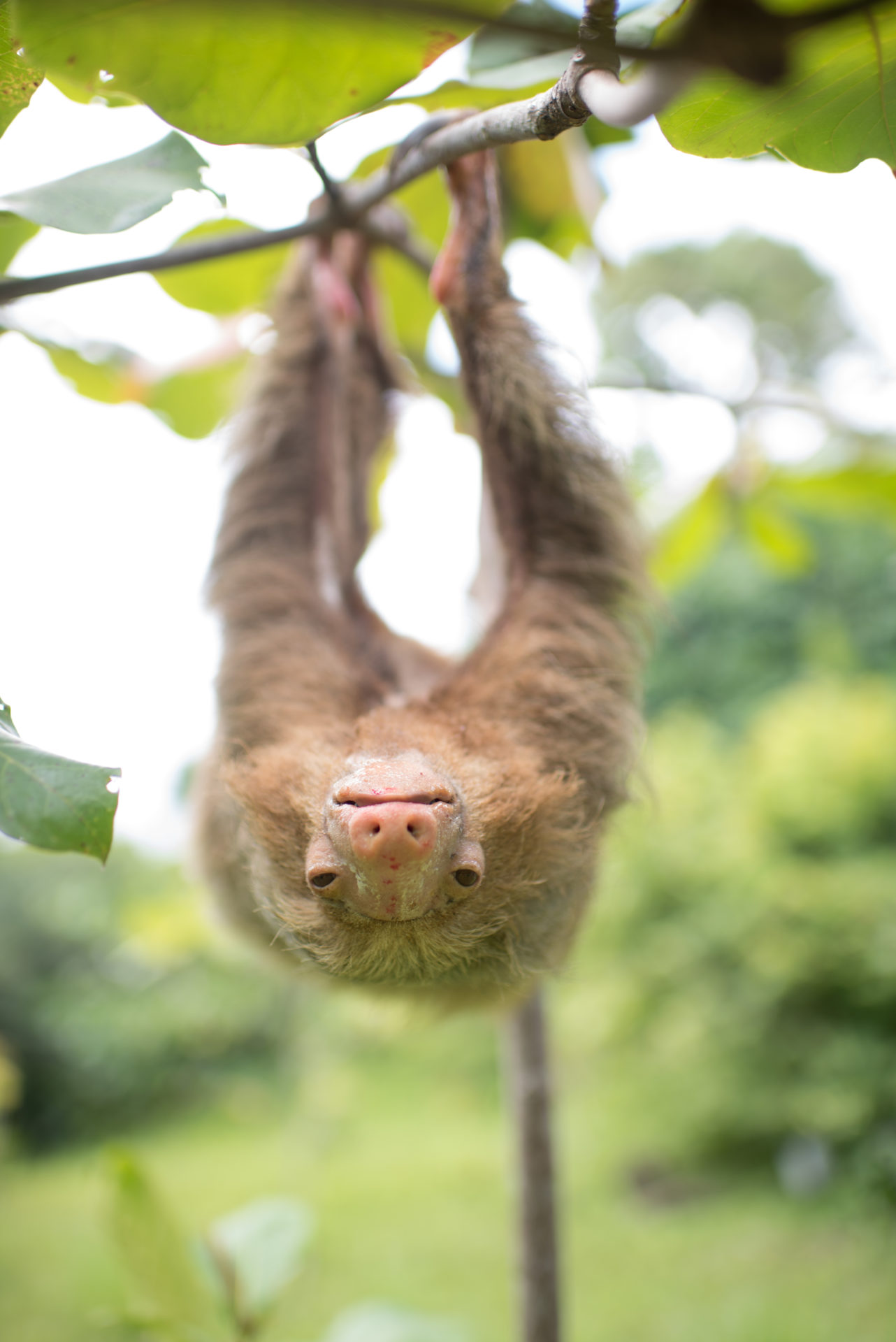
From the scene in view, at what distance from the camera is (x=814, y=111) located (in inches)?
34.3

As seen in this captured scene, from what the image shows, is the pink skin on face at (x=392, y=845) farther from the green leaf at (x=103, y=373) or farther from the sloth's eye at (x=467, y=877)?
the green leaf at (x=103, y=373)

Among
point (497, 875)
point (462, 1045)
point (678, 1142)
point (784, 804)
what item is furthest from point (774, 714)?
point (497, 875)

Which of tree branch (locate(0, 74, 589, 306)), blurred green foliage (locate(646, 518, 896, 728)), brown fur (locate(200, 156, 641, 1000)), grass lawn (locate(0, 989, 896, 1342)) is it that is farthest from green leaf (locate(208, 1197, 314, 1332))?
blurred green foliage (locate(646, 518, 896, 728))

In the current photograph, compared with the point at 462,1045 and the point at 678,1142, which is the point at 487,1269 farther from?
the point at 462,1045

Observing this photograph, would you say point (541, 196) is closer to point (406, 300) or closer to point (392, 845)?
point (406, 300)

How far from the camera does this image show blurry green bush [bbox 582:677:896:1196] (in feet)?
15.9

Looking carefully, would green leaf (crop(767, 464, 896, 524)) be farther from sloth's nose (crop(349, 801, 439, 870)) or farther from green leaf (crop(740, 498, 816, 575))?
sloth's nose (crop(349, 801, 439, 870))

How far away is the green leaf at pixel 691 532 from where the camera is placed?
104 inches

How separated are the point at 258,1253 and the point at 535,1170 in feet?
2.06

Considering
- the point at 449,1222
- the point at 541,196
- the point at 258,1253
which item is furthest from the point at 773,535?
the point at 449,1222

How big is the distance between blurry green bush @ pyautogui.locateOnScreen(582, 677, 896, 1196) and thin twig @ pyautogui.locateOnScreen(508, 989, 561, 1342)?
7.59 ft

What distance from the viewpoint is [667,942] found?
5824 mm

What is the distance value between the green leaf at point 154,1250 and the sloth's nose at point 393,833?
1.01 metres

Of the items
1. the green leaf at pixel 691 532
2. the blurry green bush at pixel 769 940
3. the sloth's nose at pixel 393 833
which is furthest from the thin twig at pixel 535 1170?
the blurry green bush at pixel 769 940
